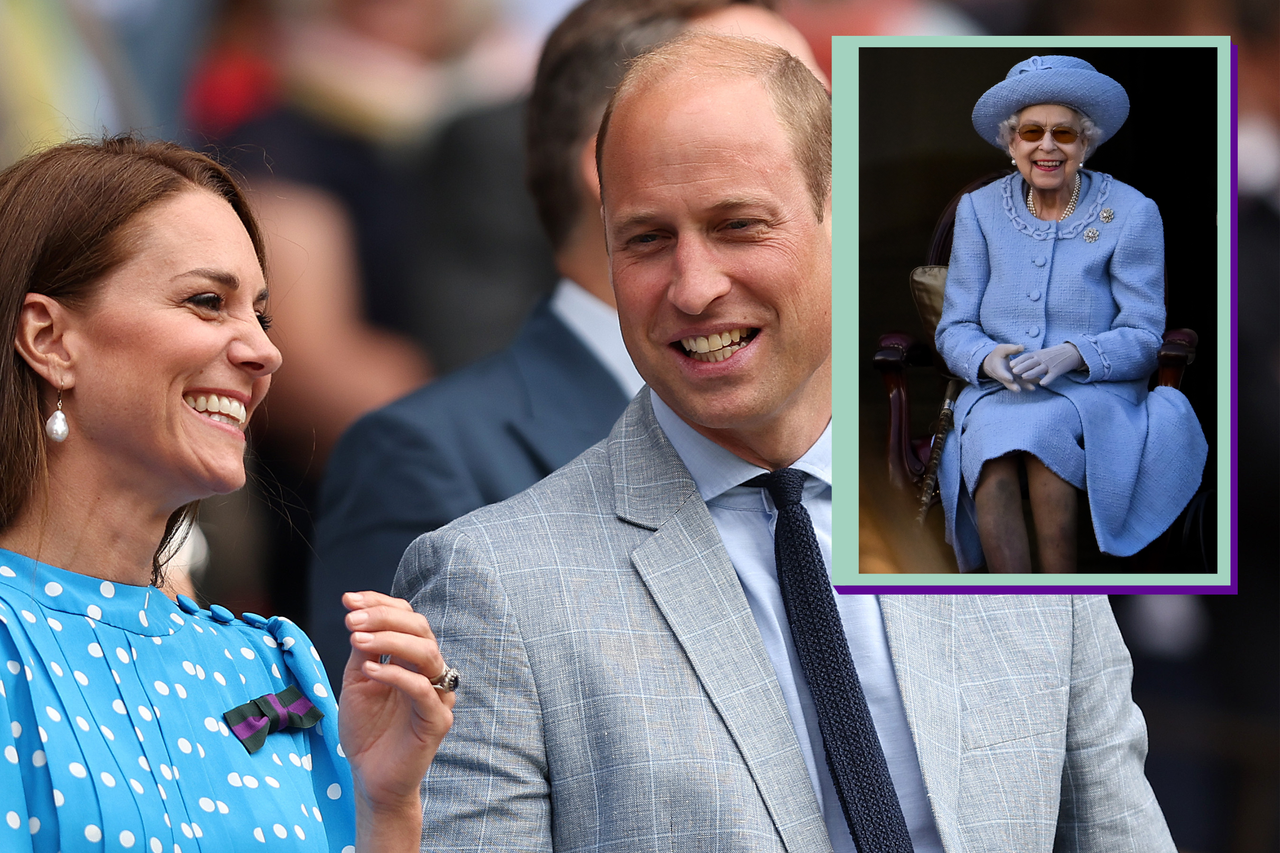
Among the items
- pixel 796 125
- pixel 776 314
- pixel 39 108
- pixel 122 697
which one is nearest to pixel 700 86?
pixel 796 125

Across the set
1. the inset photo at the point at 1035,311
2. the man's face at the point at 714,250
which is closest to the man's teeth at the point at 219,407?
the man's face at the point at 714,250

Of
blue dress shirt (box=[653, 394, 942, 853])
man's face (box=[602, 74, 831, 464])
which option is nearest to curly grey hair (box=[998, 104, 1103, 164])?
man's face (box=[602, 74, 831, 464])

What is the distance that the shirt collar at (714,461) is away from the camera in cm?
215

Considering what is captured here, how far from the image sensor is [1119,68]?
5.86 feet

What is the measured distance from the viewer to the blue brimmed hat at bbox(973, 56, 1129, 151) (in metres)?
1.77

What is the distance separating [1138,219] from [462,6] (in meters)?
2.39

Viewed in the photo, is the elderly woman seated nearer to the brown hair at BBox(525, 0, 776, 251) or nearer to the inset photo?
the inset photo

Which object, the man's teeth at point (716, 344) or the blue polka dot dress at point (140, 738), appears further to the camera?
the man's teeth at point (716, 344)

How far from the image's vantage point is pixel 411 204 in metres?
3.66

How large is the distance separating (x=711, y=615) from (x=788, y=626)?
12cm

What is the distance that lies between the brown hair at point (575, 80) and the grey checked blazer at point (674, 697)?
1.58m

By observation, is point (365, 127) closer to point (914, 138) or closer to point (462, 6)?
point (462, 6)

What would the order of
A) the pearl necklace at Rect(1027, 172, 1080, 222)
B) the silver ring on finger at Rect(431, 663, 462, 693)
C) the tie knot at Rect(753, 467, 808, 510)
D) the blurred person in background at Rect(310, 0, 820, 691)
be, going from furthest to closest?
the blurred person in background at Rect(310, 0, 820, 691), the tie knot at Rect(753, 467, 808, 510), the pearl necklace at Rect(1027, 172, 1080, 222), the silver ring on finger at Rect(431, 663, 462, 693)

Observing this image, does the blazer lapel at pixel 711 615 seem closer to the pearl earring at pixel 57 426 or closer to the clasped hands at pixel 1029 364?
the clasped hands at pixel 1029 364
